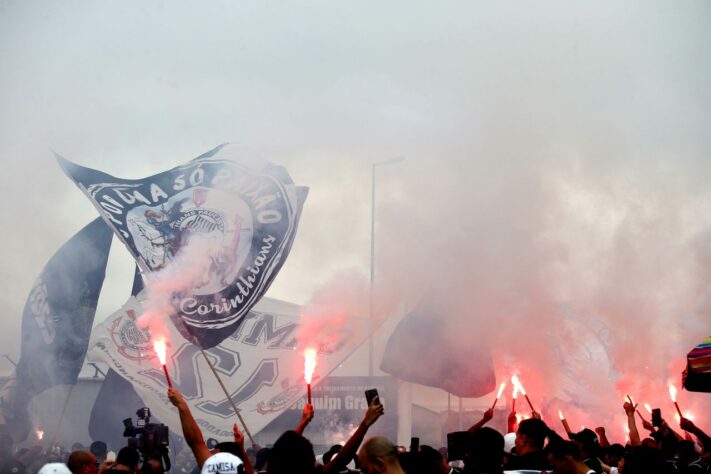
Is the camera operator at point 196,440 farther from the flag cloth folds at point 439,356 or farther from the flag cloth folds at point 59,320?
the flag cloth folds at point 59,320

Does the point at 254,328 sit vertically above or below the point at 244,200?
below

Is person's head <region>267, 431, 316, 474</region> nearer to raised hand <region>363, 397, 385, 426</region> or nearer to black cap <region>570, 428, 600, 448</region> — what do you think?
raised hand <region>363, 397, 385, 426</region>

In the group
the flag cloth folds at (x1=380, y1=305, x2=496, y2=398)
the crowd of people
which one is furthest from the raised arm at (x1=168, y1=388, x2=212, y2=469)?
the flag cloth folds at (x1=380, y1=305, x2=496, y2=398)

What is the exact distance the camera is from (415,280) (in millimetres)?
13883

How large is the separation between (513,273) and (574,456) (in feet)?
30.0

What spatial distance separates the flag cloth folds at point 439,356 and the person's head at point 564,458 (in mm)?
9344

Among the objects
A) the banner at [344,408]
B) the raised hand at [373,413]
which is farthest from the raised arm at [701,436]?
the banner at [344,408]

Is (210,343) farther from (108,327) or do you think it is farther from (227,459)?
(227,459)

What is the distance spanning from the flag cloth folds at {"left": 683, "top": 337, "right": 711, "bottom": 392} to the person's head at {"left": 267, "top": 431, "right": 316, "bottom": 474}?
19.6ft

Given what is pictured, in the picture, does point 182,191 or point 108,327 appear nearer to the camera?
point 182,191

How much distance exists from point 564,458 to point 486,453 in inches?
20.8

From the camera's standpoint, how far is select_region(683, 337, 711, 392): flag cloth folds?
762 centimetres

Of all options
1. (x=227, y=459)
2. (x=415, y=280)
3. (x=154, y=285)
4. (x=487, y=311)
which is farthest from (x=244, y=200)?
(x=227, y=459)

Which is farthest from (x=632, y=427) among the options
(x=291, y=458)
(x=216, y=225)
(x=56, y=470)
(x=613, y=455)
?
(x=216, y=225)
